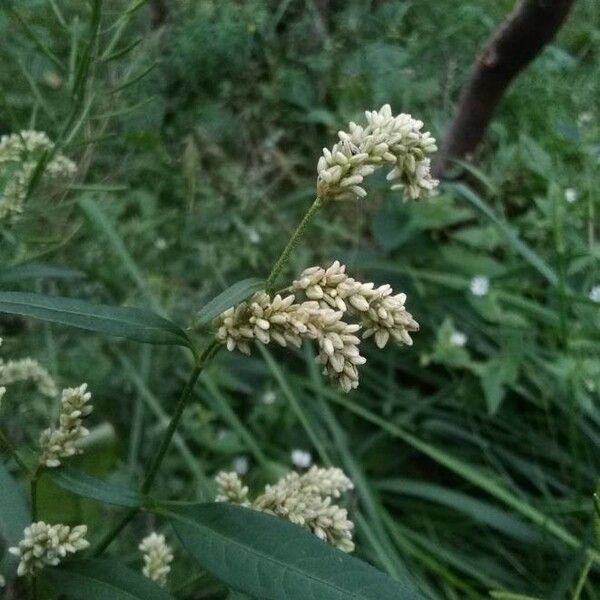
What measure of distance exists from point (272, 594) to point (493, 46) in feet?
4.45

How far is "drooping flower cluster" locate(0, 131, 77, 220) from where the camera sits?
105 centimetres

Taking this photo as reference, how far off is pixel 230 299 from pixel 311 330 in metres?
0.09

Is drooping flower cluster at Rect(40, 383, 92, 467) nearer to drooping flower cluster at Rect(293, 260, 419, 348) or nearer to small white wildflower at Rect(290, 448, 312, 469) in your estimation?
drooping flower cluster at Rect(293, 260, 419, 348)

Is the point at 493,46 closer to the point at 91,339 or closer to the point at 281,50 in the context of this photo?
the point at 281,50

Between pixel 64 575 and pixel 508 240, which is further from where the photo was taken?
pixel 508 240

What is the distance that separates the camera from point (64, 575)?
0.78m

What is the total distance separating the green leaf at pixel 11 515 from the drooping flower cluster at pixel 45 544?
4 centimetres

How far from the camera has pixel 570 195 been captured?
1782 millimetres

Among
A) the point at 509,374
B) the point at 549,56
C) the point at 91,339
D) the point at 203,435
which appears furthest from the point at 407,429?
the point at 549,56

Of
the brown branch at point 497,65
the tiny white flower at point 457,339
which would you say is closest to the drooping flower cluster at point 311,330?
the tiny white flower at point 457,339

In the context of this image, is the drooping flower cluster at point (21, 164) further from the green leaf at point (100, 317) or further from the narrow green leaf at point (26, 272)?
the green leaf at point (100, 317)

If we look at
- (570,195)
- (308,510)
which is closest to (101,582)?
(308,510)

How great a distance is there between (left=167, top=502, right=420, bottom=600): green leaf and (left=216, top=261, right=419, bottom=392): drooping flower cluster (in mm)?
126

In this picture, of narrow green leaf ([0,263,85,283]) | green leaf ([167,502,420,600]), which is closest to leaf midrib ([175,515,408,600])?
green leaf ([167,502,420,600])
